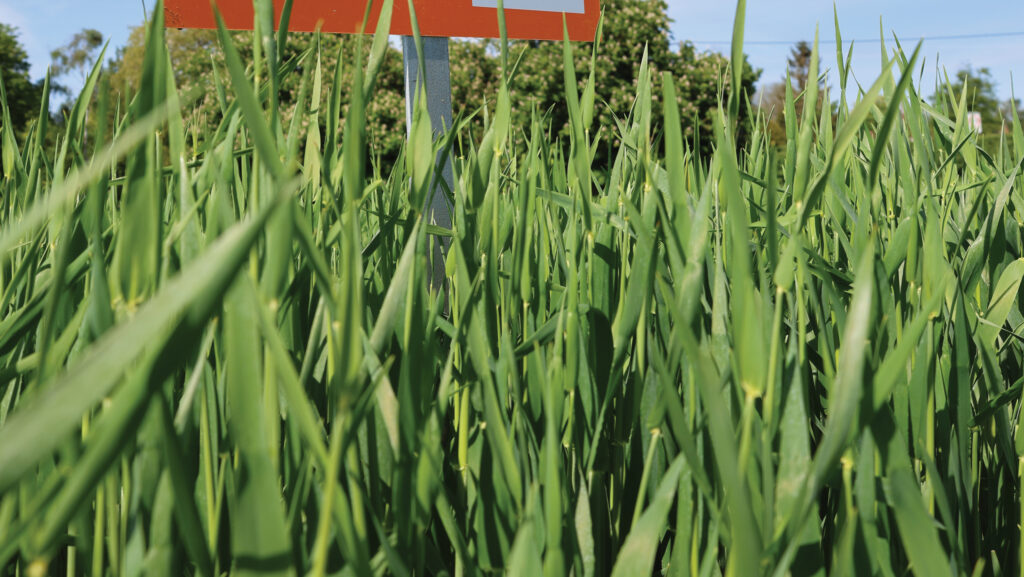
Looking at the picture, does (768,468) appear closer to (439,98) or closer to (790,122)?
(790,122)

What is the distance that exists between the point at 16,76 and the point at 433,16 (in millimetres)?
21266

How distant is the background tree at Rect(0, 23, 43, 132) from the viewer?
16.4 m

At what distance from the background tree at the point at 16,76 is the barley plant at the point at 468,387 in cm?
1931

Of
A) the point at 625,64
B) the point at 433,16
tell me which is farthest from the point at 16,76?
the point at 433,16

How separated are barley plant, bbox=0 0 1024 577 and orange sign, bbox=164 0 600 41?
1.71 feet

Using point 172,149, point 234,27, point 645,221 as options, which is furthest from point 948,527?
point 234,27

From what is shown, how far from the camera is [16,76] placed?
17797 mm

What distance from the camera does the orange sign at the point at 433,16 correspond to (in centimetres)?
105

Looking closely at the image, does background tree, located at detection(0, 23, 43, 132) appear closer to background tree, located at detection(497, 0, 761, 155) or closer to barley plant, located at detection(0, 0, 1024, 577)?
background tree, located at detection(497, 0, 761, 155)

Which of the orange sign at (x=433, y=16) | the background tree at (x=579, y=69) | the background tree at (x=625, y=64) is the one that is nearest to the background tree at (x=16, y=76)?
the background tree at (x=579, y=69)

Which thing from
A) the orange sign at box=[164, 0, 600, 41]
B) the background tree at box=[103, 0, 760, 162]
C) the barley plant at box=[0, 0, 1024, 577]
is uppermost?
the background tree at box=[103, 0, 760, 162]

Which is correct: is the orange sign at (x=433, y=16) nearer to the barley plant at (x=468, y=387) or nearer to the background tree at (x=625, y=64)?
the barley plant at (x=468, y=387)

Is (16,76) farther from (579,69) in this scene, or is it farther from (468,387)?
(468,387)

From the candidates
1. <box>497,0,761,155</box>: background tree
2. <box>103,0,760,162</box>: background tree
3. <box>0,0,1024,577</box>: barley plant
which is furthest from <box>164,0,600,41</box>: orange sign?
<box>497,0,761,155</box>: background tree
